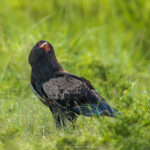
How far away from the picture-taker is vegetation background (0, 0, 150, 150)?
12.2ft

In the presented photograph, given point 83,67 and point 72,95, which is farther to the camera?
point 83,67

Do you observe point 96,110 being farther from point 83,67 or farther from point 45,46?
point 83,67

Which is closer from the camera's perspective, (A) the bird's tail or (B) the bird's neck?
(A) the bird's tail

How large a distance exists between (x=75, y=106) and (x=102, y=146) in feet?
4.59

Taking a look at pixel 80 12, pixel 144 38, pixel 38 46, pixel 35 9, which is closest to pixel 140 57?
pixel 144 38

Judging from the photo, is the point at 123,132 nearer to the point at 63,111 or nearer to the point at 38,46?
the point at 63,111

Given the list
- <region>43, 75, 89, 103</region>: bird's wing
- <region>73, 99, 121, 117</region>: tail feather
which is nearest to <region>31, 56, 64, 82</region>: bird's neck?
<region>43, 75, 89, 103</region>: bird's wing

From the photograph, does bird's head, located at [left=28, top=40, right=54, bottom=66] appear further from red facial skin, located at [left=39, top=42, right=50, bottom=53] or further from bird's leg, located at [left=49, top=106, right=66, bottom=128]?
bird's leg, located at [left=49, top=106, right=66, bottom=128]

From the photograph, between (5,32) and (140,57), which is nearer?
(5,32)

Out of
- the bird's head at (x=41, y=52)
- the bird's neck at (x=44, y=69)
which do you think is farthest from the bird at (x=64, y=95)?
the bird's head at (x=41, y=52)

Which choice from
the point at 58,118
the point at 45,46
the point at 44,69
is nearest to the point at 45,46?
the point at 45,46

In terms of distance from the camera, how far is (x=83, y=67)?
7.17 m

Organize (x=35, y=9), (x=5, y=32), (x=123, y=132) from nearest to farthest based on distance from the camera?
(x=123, y=132) → (x=5, y=32) → (x=35, y=9)

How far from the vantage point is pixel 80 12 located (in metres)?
10.8
